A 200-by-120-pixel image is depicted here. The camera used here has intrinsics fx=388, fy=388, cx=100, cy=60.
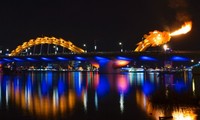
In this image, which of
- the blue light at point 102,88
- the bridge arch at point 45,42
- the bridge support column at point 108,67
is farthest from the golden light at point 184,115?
the bridge arch at point 45,42

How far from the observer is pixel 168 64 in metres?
105

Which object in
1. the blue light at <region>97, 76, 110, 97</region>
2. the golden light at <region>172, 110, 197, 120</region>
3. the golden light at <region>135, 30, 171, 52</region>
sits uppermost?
the golden light at <region>135, 30, 171, 52</region>

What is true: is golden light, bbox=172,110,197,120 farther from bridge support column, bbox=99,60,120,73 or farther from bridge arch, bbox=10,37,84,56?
bridge arch, bbox=10,37,84,56

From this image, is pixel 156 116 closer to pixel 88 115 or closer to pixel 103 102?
pixel 88 115

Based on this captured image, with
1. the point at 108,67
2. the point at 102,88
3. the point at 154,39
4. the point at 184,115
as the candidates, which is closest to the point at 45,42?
the point at 108,67

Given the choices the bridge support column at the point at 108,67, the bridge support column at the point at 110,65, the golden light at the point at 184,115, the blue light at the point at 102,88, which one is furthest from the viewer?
the bridge support column at the point at 108,67

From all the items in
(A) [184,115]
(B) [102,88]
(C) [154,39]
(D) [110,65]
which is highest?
(C) [154,39]

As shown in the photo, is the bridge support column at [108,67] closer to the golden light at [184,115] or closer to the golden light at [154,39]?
the golden light at [154,39]

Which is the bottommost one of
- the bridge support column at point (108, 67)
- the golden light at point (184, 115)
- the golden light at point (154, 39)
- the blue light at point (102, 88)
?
the golden light at point (184, 115)

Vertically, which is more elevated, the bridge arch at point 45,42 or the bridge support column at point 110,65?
the bridge arch at point 45,42

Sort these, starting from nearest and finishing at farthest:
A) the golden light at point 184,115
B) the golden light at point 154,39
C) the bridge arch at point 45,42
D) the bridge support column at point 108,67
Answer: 1. the golden light at point 184,115
2. the golden light at point 154,39
3. the bridge support column at point 108,67
4. the bridge arch at point 45,42

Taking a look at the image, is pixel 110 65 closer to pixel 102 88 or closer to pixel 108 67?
pixel 108 67

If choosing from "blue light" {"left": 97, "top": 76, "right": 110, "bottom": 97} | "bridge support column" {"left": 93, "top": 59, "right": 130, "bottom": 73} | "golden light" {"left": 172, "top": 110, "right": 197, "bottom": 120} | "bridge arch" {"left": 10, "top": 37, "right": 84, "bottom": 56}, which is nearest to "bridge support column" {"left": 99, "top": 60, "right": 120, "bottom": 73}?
"bridge support column" {"left": 93, "top": 59, "right": 130, "bottom": 73}

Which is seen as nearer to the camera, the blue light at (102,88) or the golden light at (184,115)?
the golden light at (184,115)
